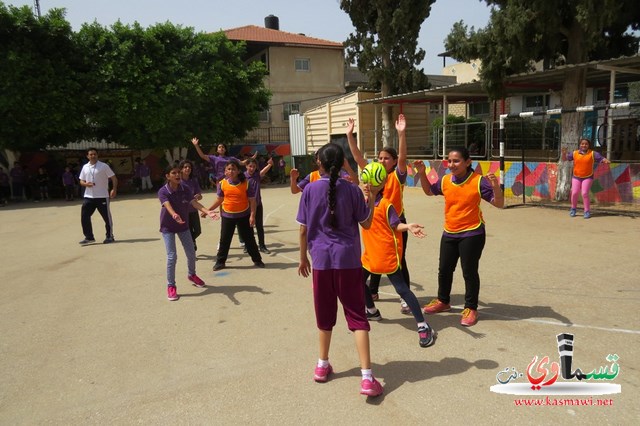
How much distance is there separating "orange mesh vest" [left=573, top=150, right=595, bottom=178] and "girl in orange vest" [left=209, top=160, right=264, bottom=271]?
23.8ft

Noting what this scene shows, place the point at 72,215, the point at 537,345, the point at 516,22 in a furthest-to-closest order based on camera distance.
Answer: the point at 72,215, the point at 516,22, the point at 537,345

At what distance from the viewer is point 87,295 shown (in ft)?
20.1

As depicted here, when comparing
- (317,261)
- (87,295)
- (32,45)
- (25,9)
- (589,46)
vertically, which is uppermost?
A: (25,9)

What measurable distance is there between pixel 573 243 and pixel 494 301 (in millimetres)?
3541

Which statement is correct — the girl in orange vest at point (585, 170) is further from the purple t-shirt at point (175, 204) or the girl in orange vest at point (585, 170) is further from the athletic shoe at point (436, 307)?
the purple t-shirt at point (175, 204)

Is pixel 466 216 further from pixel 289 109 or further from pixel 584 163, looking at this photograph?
pixel 289 109

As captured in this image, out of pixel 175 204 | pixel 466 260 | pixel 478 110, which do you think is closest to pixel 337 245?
pixel 466 260

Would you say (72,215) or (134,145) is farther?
(134,145)

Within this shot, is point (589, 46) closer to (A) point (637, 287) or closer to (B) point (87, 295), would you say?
(A) point (637, 287)

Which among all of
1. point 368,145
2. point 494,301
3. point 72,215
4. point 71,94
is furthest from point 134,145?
point 494,301

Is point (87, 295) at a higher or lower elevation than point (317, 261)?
lower

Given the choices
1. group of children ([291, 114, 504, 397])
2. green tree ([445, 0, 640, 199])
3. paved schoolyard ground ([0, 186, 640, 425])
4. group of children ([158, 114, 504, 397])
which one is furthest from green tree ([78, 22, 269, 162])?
group of children ([291, 114, 504, 397])

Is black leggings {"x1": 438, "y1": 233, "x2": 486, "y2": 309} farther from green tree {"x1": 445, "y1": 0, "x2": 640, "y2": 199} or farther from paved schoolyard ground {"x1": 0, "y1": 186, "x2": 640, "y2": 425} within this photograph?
green tree {"x1": 445, "y1": 0, "x2": 640, "y2": 199}

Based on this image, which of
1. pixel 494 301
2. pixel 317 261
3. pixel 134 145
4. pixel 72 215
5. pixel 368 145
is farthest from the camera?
pixel 368 145
